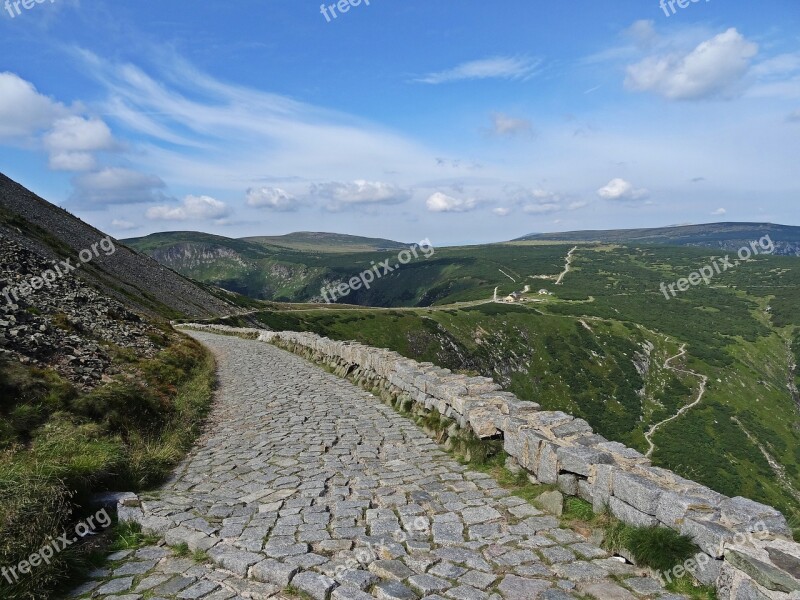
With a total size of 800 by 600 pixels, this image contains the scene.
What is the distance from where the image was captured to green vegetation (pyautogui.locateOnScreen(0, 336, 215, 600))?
4652 mm

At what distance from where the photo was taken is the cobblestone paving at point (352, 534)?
4539mm

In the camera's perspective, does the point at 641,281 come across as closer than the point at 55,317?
No

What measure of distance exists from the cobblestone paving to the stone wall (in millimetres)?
591

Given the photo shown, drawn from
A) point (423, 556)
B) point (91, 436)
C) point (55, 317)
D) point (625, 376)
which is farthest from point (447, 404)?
point (625, 376)

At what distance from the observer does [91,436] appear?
319 inches

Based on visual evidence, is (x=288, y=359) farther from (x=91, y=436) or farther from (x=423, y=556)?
(x=423, y=556)

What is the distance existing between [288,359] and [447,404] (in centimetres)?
1442

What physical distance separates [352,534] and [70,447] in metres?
4.70

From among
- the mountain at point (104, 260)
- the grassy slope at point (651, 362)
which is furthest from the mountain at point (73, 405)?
the grassy slope at point (651, 362)

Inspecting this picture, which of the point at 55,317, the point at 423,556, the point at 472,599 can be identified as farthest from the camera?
the point at 55,317

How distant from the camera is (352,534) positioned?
568 centimetres

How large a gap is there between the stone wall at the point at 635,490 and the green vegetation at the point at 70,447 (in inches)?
213

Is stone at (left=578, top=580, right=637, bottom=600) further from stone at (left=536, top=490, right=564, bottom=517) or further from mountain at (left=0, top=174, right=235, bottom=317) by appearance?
mountain at (left=0, top=174, right=235, bottom=317)

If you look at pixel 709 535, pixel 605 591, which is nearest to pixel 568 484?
pixel 605 591
